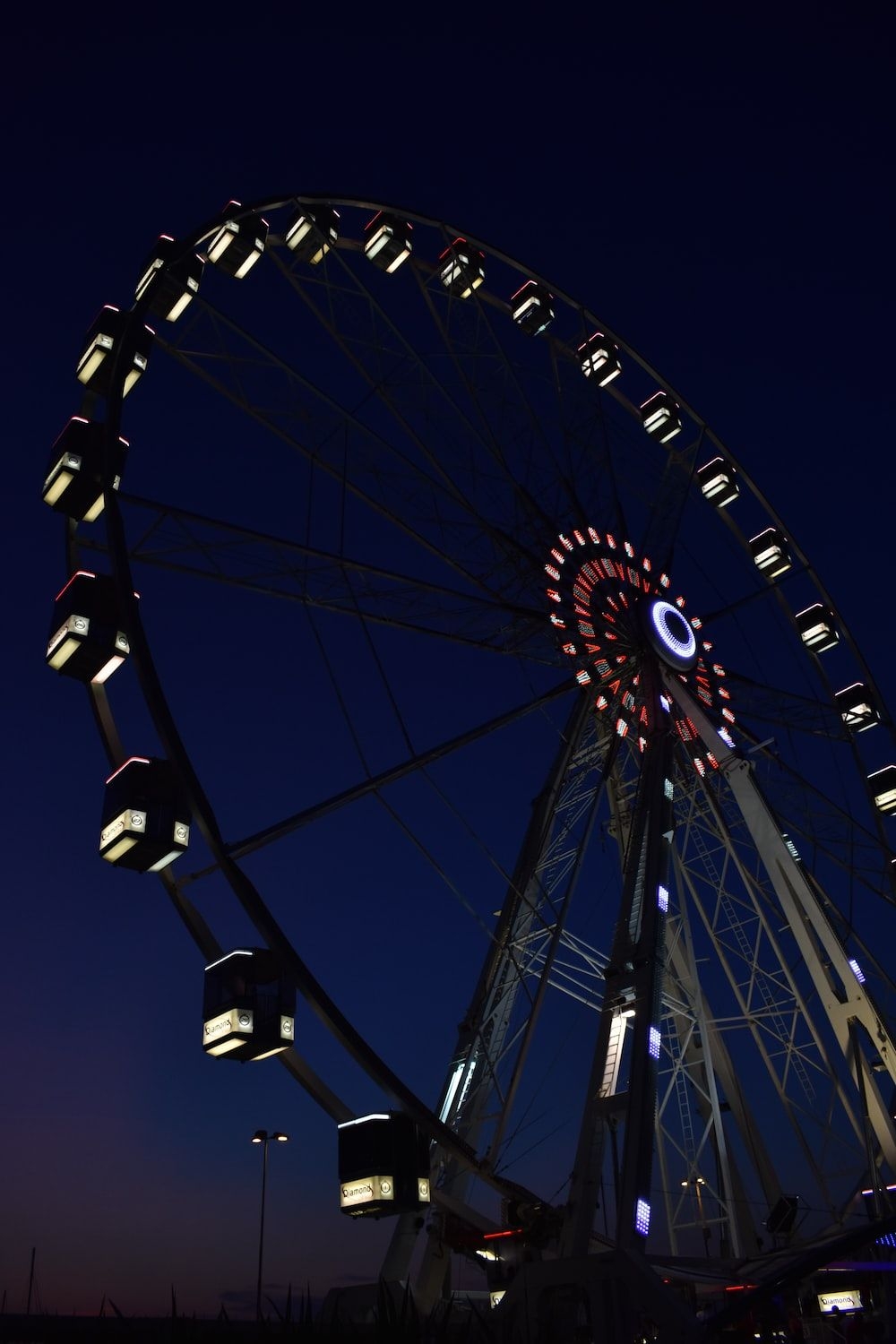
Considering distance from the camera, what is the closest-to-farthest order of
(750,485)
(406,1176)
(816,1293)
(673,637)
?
(406,1176), (816,1293), (673,637), (750,485)

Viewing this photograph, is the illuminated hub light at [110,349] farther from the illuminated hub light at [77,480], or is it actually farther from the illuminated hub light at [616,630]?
the illuminated hub light at [616,630]

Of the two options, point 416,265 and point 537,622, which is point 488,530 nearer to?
point 537,622

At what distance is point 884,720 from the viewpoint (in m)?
29.2

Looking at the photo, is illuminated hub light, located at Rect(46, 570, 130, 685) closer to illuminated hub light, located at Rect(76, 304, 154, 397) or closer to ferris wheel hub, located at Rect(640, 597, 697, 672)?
illuminated hub light, located at Rect(76, 304, 154, 397)

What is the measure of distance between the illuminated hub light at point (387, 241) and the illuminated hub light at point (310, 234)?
1.61 meters

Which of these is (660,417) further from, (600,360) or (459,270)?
(459,270)

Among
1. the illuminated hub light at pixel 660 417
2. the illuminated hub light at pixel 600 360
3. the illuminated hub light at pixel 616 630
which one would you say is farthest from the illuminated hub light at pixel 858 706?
the illuminated hub light at pixel 600 360

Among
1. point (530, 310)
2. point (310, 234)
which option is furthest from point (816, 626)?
point (310, 234)

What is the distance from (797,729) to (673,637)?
18.1 feet

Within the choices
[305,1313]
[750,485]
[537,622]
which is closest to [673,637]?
[537,622]

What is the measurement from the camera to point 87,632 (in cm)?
1494

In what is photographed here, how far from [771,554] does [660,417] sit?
4.64 metres

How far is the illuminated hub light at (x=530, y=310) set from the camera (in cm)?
2584

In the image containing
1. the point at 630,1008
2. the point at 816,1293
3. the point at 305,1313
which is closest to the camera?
the point at 305,1313
